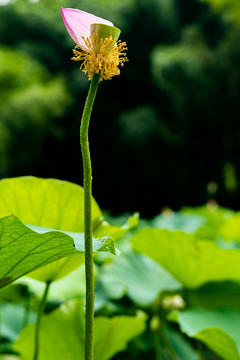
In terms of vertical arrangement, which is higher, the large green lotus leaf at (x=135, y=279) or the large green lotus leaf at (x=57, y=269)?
the large green lotus leaf at (x=57, y=269)

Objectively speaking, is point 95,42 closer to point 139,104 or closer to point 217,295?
point 217,295

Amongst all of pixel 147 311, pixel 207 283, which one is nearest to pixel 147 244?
pixel 207 283

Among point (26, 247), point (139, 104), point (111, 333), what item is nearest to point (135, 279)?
point (111, 333)

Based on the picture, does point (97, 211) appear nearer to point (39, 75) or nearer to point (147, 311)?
point (147, 311)

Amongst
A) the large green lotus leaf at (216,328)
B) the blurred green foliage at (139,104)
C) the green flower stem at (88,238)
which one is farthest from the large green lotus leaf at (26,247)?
the blurred green foliage at (139,104)

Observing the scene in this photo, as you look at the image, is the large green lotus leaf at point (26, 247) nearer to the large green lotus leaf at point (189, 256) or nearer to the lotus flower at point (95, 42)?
the lotus flower at point (95, 42)
